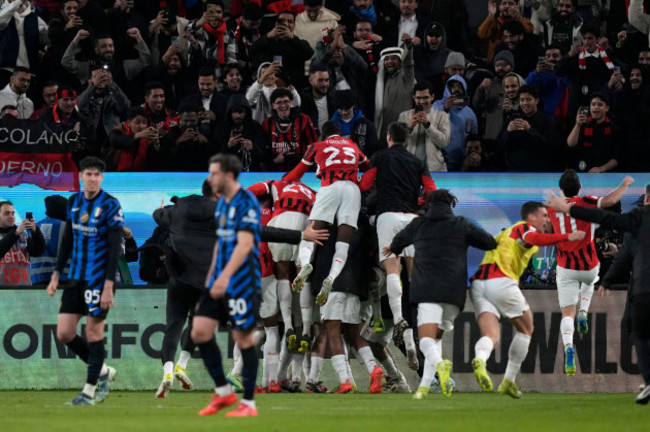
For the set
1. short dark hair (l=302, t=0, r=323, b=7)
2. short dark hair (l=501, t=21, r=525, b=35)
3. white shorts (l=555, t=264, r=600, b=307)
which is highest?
short dark hair (l=302, t=0, r=323, b=7)

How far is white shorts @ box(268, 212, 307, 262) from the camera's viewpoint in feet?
50.1

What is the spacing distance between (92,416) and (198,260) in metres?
3.39

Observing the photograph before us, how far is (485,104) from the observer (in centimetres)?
1855

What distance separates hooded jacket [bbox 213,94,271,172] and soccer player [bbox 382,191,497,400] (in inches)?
178

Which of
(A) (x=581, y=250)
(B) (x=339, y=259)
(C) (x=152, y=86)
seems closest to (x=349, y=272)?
(B) (x=339, y=259)

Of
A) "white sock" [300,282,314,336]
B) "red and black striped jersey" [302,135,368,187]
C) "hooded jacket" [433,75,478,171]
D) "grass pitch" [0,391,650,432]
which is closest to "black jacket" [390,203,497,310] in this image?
"grass pitch" [0,391,650,432]

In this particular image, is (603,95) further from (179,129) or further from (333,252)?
(179,129)

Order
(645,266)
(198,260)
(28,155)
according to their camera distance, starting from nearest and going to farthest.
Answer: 1. (645,266)
2. (198,260)
3. (28,155)

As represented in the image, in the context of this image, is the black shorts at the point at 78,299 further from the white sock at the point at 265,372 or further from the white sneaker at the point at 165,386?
the white sock at the point at 265,372

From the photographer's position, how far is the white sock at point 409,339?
14492mm

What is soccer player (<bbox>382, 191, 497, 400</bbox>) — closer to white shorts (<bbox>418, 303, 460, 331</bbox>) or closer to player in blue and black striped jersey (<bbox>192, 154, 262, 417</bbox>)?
white shorts (<bbox>418, 303, 460, 331</bbox>)

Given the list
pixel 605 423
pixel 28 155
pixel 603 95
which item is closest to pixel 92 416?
pixel 605 423

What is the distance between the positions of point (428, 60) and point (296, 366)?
254 inches

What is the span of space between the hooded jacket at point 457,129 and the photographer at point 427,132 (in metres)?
0.26
